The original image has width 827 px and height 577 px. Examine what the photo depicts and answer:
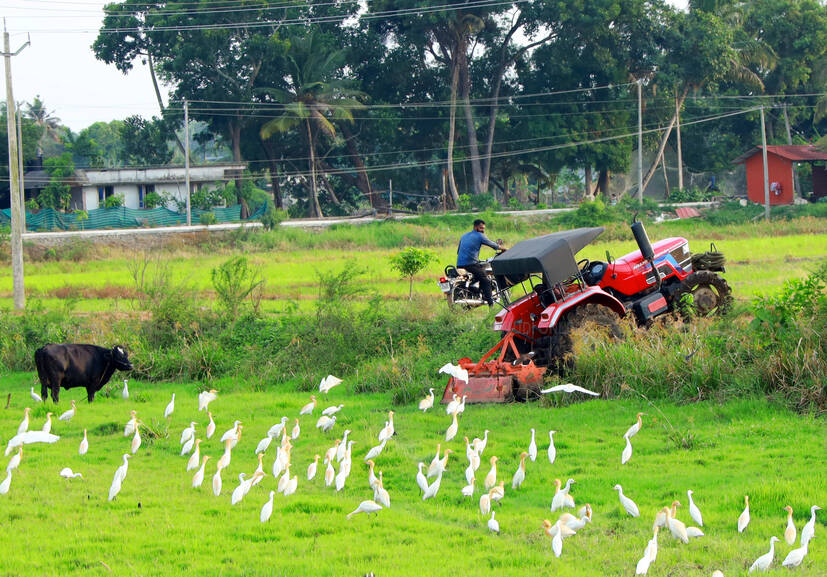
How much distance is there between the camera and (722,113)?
2618 inches

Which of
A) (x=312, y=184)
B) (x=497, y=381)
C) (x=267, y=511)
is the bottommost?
(x=267, y=511)

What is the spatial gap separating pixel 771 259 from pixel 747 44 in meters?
36.4

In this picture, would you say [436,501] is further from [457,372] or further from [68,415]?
[68,415]

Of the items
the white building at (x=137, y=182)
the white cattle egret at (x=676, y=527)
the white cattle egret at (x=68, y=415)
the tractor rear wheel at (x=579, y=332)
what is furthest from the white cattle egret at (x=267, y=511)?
the white building at (x=137, y=182)

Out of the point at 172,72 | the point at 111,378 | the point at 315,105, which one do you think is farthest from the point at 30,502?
the point at 172,72

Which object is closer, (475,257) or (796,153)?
(475,257)

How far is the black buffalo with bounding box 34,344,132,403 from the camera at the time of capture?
1652 cm

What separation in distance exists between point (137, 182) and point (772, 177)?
38.2 metres

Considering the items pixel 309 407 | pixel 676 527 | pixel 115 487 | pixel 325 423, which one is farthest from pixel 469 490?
pixel 309 407

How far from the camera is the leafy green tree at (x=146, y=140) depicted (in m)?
64.6

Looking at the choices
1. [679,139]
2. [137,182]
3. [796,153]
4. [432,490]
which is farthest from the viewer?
[679,139]

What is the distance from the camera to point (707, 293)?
16.3m

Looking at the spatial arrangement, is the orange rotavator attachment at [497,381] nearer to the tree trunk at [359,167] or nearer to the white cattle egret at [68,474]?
the white cattle egret at [68,474]

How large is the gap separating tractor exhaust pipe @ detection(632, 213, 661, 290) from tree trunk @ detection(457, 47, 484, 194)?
155 ft
